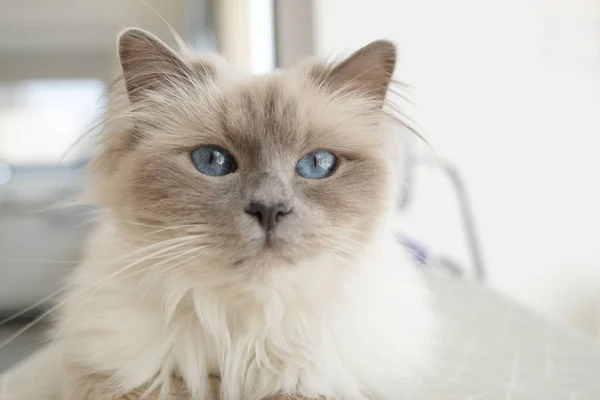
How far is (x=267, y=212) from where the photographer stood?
883mm

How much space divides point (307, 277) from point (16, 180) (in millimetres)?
2720

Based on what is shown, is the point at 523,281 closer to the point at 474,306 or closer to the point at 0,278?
the point at 474,306

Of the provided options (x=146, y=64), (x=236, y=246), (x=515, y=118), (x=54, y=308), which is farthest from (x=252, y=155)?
(x=515, y=118)

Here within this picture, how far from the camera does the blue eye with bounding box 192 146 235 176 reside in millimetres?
997

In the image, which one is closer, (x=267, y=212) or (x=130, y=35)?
(x=267, y=212)

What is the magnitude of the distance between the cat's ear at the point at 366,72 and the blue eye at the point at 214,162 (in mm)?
274

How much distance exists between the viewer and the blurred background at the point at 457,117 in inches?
114

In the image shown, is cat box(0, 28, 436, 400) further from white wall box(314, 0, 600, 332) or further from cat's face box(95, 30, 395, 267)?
white wall box(314, 0, 600, 332)

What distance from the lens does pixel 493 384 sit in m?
1.23

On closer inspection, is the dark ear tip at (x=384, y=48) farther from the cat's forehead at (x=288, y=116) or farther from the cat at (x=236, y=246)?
the cat's forehead at (x=288, y=116)

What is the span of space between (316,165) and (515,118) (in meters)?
2.36

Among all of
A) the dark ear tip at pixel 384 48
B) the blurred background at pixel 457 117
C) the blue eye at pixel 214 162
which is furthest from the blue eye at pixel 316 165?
the blurred background at pixel 457 117

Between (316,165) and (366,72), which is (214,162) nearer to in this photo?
(316,165)

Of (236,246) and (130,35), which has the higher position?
(130,35)
